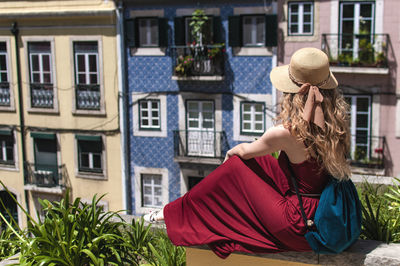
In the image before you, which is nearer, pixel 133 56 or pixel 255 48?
pixel 255 48

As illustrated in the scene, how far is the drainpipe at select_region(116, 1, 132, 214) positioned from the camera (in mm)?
16250

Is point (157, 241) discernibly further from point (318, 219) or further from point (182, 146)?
point (182, 146)

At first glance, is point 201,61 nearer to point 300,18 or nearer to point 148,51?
point 148,51

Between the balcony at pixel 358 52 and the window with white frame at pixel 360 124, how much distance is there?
0.90 m

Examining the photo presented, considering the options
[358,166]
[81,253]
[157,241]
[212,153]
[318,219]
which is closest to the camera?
[318,219]

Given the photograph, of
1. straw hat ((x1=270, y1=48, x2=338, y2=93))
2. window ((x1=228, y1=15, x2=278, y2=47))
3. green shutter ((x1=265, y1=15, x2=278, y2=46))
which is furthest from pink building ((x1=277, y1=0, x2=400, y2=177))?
straw hat ((x1=270, y1=48, x2=338, y2=93))

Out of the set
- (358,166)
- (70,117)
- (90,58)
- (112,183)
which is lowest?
(112,183)

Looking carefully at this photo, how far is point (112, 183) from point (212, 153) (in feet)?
12.7

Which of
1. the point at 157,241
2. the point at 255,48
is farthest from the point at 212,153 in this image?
the point at 157,241

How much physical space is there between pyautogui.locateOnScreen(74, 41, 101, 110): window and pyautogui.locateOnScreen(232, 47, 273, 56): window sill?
4.70 m

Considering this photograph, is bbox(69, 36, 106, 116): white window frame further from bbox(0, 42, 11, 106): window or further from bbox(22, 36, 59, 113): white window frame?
bbox(0, 42, 11, 106): window

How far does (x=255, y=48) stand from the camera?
49.4ft

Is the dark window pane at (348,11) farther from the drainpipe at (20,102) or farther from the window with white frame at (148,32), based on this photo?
the drainpipe at (20,102)

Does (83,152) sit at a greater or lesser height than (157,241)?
lesser
